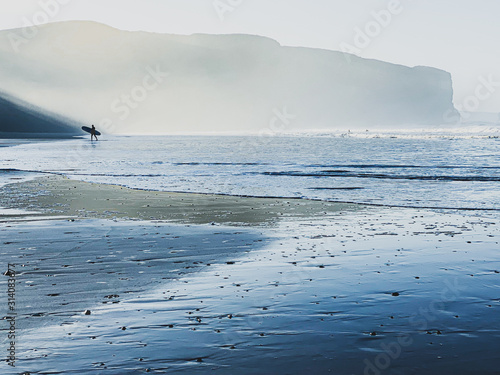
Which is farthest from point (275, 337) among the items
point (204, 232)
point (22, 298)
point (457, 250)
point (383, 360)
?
point (204, 232)

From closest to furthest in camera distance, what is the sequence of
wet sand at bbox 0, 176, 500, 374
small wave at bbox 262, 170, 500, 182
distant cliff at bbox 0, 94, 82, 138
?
1. wet sand at bbox 0, 176, 500, 374
2. small wave at bbox 262, 170, 500, 182
3. distant cliff at bbox 0, 94, 82, 138

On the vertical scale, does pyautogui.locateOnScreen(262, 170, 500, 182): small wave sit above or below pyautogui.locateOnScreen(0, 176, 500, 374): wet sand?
above

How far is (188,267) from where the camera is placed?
31.4ft

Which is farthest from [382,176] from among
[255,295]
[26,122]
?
[26,122]

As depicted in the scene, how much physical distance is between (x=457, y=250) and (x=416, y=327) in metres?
4.82

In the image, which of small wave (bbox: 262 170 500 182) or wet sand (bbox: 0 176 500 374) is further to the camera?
small wave (bbox: 262 170 500 182)

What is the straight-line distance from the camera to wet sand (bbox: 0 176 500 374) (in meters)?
5.73

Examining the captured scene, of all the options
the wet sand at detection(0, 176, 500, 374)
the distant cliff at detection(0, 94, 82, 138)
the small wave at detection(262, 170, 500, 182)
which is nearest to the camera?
the wet sand at detection(0, 176, 500, 374)

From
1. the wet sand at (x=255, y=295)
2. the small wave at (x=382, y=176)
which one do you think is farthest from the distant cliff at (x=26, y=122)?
the wet sand at (x=255, y=295)

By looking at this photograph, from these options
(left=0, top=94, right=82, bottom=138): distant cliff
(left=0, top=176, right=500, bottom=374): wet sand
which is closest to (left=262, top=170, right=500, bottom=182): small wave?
(left=0, top=176, right=500, bottom=374): wet sand

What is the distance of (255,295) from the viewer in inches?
310

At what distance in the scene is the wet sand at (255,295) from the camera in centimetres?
573

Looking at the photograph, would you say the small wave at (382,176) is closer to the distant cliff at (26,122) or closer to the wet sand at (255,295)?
the wet sand at (255,295)

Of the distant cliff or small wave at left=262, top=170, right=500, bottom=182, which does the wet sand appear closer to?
small wave at left=262, top=170, right=500, bottom=182
